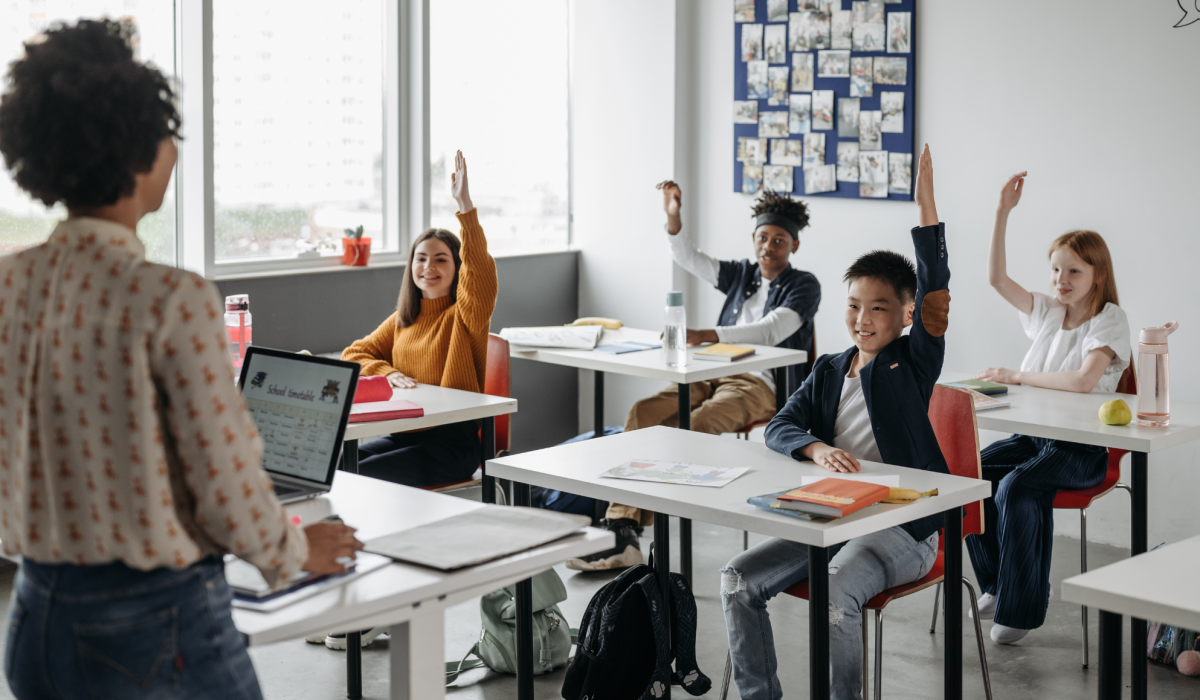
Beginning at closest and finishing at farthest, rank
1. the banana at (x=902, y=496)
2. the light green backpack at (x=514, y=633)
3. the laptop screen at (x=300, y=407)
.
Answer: the laptop screen at (x=300, y=407) < the banana at (x=902, y=496) < the light green backpack at (x=514, y=633)

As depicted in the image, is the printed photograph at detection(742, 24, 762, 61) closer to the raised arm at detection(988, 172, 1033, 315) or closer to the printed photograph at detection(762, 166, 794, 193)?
the printed photograph at detection(762, 166, 794, 193)

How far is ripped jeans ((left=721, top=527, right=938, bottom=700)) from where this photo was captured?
2342 mm

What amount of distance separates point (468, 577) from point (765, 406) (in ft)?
9.13

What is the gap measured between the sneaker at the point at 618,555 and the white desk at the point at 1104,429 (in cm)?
134

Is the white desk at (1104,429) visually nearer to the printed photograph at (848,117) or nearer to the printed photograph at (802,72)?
the printed photograph at (848,117)

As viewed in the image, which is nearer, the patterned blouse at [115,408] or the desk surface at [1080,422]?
the patterned blouse at [115,408]

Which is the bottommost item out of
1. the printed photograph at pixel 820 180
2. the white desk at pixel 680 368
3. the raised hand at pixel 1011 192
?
the white desk at pixel 680 368

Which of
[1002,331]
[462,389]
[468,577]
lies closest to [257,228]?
[462,389]

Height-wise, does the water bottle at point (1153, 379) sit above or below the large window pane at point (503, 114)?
below

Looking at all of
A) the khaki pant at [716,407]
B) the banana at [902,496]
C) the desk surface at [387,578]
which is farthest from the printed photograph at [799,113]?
the desk surface at [387,578]

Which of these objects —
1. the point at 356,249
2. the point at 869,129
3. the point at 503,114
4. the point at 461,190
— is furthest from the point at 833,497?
the point at 503,114

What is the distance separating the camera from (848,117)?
4.78 m

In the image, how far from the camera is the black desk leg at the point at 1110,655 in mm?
1623

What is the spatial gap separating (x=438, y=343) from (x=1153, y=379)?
208 centimetres
